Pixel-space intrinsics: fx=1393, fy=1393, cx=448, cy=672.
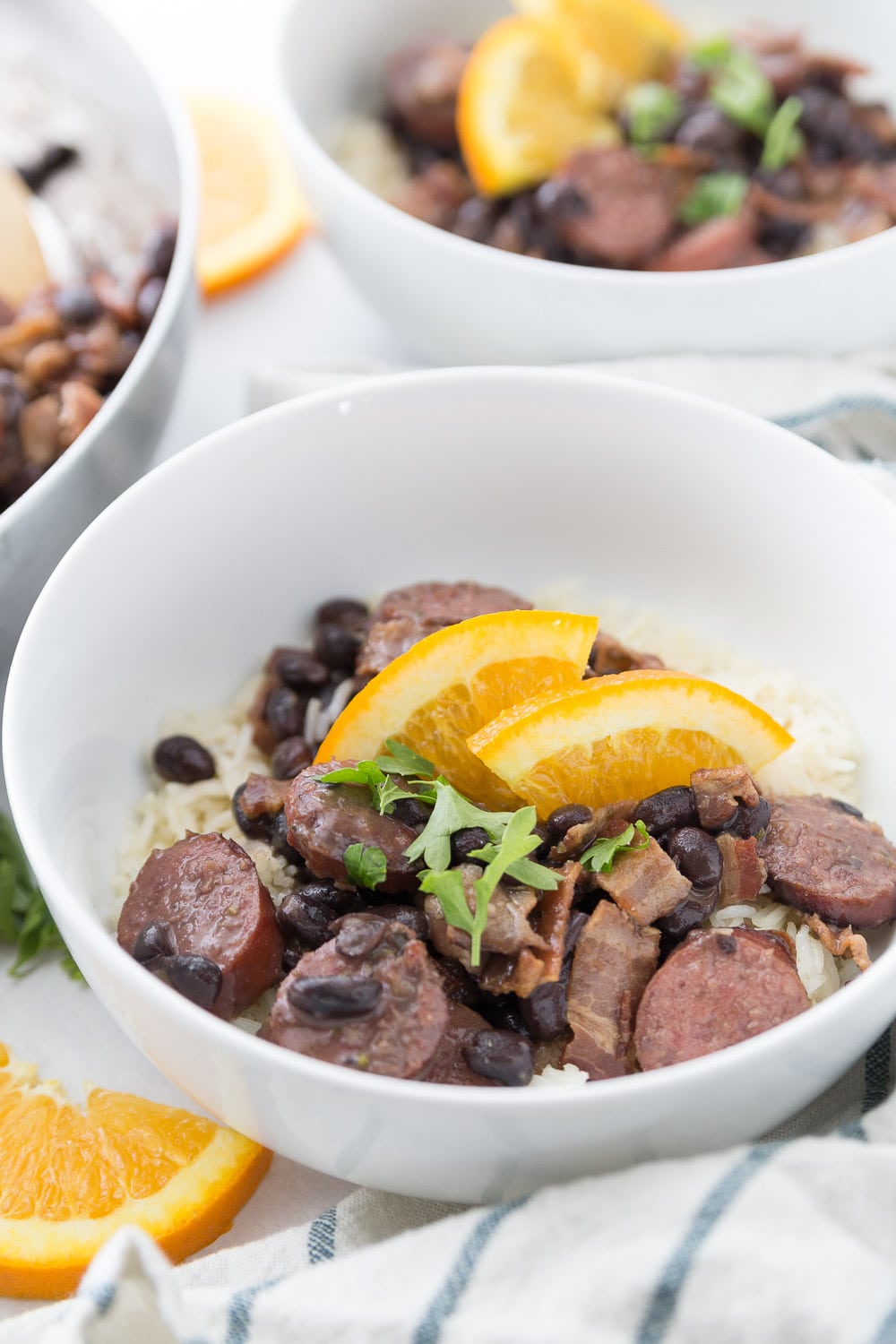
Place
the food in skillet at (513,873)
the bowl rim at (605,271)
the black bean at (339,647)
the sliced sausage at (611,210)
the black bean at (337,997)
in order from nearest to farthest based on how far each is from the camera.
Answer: the black bean at (337,997)
the food in skillet at (513,873)
the black bean at (339,647)
the bowl rim at (605,271)
the sliced sausage at (611,210)

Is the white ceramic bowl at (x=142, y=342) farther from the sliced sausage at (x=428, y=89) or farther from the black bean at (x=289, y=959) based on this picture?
Answer: the black bean at (x=289, y=959)

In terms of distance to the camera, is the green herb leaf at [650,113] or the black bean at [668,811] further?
the green herb leaf at [650,113]

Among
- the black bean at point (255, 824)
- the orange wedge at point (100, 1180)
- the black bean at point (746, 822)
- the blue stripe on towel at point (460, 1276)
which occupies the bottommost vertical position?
the orange wedge at point (100, 1180)

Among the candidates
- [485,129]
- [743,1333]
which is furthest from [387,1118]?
[485,129]

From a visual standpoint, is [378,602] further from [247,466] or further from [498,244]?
[498,244]

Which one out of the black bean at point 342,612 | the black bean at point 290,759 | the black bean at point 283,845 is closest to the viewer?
the black bean at point 283,845

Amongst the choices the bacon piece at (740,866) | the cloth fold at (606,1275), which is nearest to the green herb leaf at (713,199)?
the bacon piece at (740,866)
